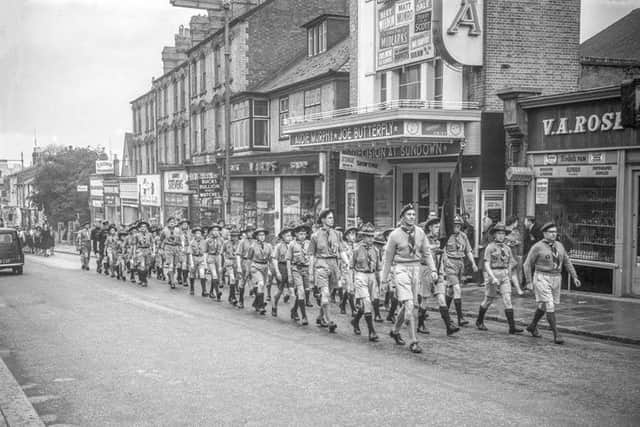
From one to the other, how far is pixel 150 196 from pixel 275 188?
20.6 m

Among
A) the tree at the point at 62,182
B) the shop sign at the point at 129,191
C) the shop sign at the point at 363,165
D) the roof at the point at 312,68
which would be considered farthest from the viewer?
the tree at the point at 62,182

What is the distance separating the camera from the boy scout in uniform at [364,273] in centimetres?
1186

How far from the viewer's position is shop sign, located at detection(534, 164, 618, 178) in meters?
16.0

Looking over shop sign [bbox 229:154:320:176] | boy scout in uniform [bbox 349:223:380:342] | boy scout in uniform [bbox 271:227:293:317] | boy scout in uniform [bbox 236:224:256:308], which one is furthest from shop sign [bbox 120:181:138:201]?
boy scout in uniform [bbox 349:223:380:342]

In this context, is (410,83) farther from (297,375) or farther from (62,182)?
(62,182)

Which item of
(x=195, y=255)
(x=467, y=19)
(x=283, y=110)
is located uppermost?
(x=467, y=19)

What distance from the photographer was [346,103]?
26688 millimetres

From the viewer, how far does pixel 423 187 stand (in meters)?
22.8

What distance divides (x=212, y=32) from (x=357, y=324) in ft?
101

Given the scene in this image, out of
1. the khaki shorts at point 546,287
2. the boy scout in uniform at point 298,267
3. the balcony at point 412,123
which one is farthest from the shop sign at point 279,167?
the khaki shorts at point 546,287

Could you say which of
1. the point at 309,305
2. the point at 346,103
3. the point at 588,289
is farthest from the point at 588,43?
the point at 309,305

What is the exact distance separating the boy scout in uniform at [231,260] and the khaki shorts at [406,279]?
648cm

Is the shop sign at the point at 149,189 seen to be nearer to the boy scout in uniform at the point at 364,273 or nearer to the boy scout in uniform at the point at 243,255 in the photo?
the boy scout in uniform at the point at 243,255

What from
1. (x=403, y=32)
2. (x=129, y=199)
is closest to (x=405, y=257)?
(x=403, y=32)
